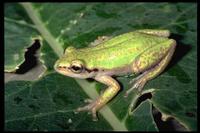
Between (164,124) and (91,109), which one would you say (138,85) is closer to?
(164,124)

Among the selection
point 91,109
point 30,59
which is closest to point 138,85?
point 91,109

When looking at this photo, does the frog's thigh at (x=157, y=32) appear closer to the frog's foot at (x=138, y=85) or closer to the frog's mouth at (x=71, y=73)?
the frog's foot at (x=138, y=85)

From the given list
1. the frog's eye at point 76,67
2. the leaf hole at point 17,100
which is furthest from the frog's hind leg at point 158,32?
the leaf hole at point 17,100

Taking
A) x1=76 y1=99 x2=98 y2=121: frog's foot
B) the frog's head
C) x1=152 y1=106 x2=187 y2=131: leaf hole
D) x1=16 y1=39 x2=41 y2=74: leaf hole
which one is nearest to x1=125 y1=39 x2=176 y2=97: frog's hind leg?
x1=152 y1=106 x2=187 y2=131: leaf hole

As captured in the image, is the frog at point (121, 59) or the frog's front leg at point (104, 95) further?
the frog at point (121, 59)

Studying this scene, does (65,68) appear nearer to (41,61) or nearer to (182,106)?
(41,61)

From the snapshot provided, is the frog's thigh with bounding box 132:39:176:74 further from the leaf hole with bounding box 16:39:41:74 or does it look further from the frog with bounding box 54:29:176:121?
the leaf hole with bounding box 16:39:41:74
